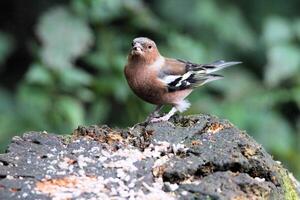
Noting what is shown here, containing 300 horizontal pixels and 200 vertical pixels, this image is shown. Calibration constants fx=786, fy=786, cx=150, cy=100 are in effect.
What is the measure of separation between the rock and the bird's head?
132cm

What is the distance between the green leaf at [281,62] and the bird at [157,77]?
1.80 meters

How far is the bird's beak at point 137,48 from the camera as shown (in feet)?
16.7

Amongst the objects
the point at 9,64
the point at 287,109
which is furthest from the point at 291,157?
the point at 9,64

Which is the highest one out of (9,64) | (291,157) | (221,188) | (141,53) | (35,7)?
(35,7)

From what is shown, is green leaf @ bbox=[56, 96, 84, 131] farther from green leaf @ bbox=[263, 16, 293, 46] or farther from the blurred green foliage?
green leaf @ bbox=[263, 16, 293, 46]

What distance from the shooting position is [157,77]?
16.7 feet

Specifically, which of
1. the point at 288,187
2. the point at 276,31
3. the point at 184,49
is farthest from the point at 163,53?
the point at 288,187

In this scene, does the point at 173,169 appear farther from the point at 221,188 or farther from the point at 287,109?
the point at 287,109

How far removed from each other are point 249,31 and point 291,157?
1.38 m

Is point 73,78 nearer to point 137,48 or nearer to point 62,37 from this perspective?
point 62,37

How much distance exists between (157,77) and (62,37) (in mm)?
1697

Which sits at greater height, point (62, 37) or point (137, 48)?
point (62, 37)

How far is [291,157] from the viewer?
6.91 metres

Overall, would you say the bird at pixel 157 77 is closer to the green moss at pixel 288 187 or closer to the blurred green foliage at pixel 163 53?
the green moss at pixel 288 187
